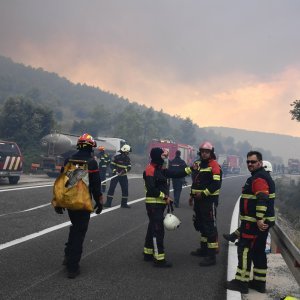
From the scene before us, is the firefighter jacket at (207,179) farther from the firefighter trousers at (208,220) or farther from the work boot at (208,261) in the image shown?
the work boot at (208,261)

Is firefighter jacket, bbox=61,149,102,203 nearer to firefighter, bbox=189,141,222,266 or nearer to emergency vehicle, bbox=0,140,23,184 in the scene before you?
firefighter, bbox=189,141,222,266

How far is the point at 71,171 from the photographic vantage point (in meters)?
5.36

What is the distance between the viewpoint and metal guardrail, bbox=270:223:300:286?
4516 millimetres

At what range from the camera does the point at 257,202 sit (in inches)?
196

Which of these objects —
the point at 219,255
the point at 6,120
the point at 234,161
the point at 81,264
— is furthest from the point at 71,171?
the point at 234,161

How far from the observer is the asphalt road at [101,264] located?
4734 millimetres

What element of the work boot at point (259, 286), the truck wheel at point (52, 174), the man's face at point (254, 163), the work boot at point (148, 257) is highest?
the man's face at point (254, 163)

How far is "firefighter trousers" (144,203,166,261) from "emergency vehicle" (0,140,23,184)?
11.1 meters

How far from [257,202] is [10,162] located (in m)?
13.1

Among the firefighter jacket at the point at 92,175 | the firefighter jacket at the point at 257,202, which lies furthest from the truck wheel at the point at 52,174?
the firefighter jacket at the point at 257,202

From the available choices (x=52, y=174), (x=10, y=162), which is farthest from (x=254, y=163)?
(x=52, y=174)

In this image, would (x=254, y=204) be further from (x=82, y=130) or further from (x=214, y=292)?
(x=82, y=130)

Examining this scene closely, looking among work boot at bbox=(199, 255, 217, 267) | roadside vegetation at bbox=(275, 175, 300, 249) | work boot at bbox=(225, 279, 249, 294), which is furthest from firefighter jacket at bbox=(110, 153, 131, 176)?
work boot at bbox=(225, 279, 249, 294)

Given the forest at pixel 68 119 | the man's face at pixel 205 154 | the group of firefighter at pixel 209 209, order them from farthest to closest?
the forest at pixel 68 119 → the man's face at pixel 205 154 → the group of firefighter at pixel 209 209
